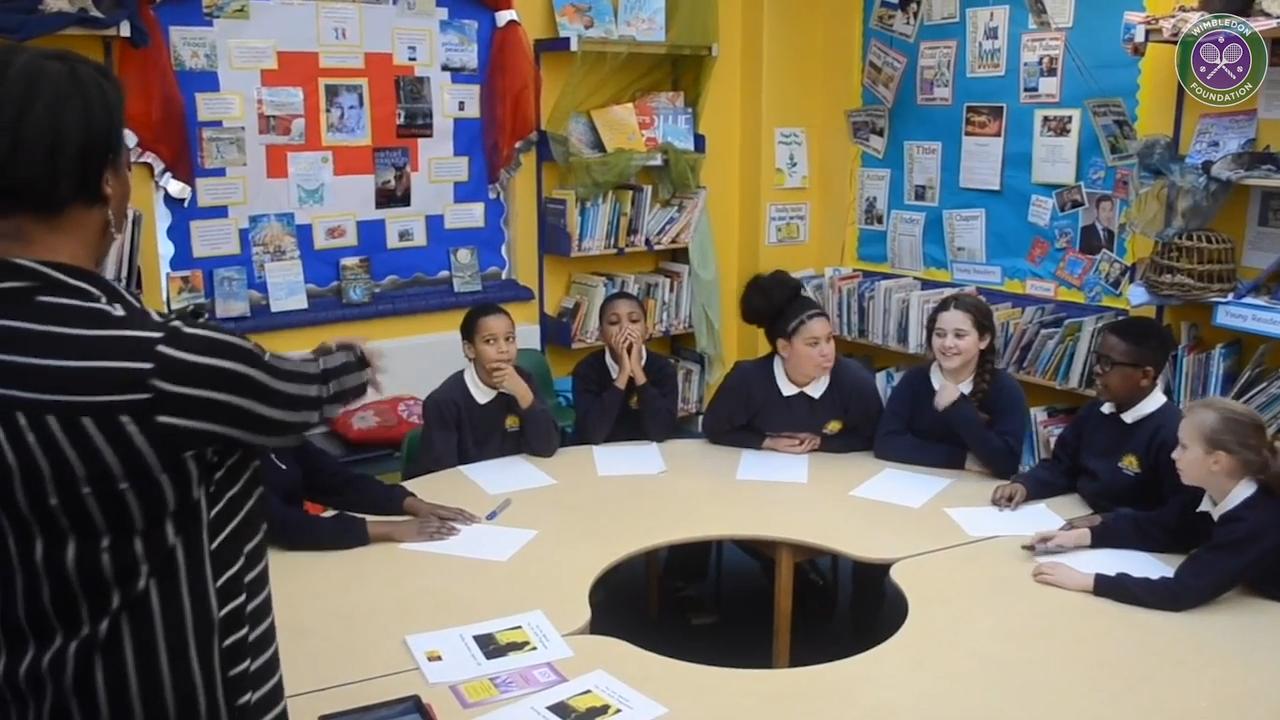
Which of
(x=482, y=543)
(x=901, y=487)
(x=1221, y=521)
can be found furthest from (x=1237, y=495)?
(x=482, y=543)

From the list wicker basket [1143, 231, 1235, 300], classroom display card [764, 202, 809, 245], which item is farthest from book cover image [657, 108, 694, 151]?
wicker basket [1143, 231, 1235, 300]

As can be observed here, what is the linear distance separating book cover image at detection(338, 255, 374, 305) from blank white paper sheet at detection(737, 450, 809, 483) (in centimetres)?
177

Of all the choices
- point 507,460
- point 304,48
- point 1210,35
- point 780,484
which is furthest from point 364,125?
point 1210,35

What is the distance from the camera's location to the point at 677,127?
4.65 m

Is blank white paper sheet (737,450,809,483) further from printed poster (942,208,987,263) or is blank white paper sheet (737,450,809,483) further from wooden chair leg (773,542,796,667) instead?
printed poster (942,208,987,263)

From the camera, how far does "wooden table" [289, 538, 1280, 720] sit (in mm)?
1716

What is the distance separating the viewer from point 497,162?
4.31m

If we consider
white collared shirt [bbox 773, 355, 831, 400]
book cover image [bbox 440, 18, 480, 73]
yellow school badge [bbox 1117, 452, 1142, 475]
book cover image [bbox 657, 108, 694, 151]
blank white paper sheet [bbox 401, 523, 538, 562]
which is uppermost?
book cover image [bbox 440, 18, 480, 73]

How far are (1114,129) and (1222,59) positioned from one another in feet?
2.28

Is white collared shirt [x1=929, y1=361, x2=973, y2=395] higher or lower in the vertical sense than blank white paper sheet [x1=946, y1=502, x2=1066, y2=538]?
higher

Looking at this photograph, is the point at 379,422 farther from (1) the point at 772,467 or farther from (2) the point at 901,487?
(2) the point at 901,487

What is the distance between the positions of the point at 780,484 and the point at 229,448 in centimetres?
192

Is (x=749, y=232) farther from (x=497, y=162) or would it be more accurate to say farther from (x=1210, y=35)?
(x=1210, y=35)

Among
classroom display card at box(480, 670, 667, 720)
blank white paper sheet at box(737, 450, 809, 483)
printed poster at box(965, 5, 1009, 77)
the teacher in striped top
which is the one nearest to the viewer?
the teacher in striped top
